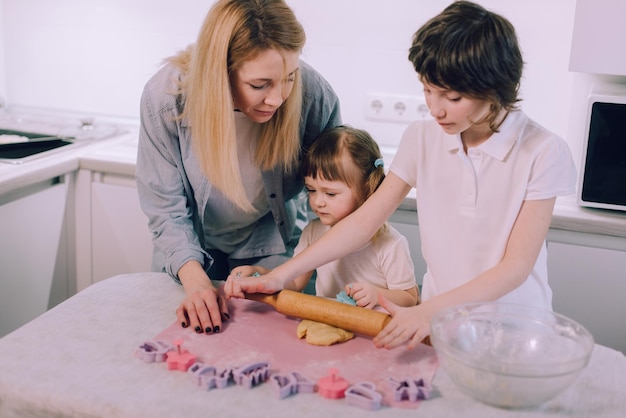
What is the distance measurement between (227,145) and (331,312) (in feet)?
1.42

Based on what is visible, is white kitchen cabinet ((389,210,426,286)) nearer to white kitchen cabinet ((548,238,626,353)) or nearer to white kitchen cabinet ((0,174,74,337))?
white kitchen cabinet ((548,238,626,353))

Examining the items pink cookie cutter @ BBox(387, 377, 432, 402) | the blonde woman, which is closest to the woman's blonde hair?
the blonde woman

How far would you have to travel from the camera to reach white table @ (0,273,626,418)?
3.21ft

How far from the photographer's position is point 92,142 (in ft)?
7.59

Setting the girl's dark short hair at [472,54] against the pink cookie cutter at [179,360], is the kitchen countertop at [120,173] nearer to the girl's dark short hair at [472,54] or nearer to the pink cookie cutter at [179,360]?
the girl's dark short hair at [472,54]

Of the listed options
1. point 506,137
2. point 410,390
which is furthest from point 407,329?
point 506,137

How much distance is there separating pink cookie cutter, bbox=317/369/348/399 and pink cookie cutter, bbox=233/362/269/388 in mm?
81

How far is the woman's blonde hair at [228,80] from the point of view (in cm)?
136

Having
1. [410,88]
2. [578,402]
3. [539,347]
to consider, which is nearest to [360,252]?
[539,347]

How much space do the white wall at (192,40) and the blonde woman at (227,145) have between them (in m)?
0.63

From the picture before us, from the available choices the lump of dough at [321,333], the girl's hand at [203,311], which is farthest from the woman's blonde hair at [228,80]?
the lump of dough at [321,333]

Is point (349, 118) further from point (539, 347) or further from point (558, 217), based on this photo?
point (539, 347)

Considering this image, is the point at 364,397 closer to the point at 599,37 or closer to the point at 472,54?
the point at 472,54

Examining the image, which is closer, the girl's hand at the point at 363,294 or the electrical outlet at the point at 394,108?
the girl's hand at the point at 363,294
